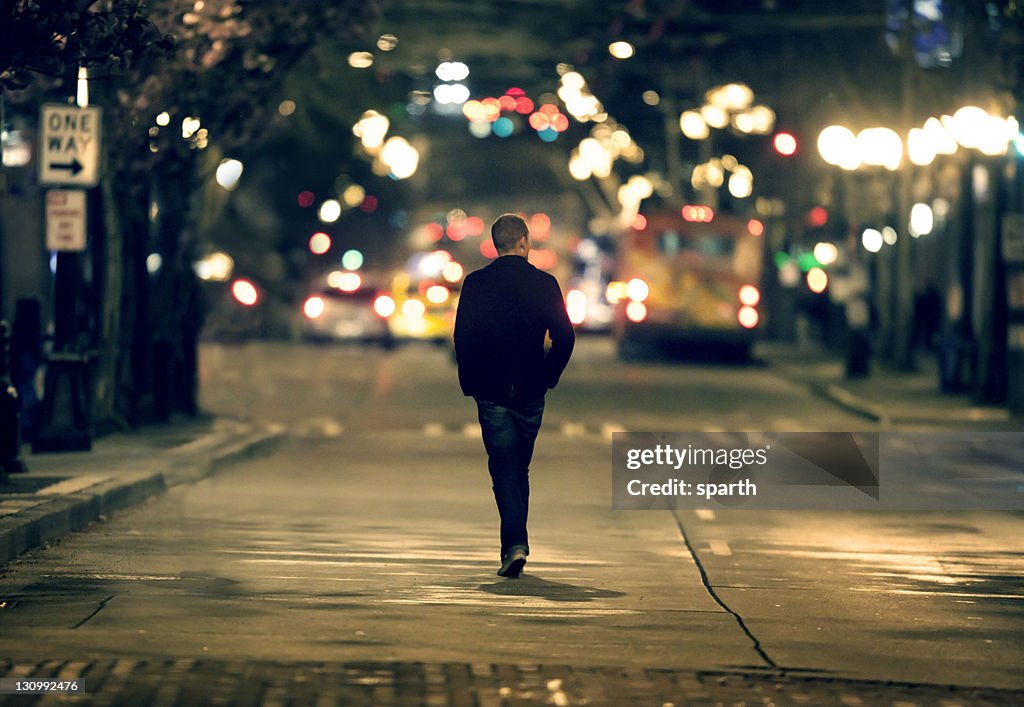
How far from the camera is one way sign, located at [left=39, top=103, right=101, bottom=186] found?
1786 cm

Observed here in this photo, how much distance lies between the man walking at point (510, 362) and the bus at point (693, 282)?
3233 centimetres

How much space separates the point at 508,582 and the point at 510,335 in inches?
53.6

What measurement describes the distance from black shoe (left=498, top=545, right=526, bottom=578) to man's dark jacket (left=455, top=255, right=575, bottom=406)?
2.65 feet

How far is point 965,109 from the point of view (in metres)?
28.3

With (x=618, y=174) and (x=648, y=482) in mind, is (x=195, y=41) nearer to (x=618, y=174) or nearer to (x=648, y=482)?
(x=648, y=482)

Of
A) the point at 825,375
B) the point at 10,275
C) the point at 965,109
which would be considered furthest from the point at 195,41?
the point at 825,375

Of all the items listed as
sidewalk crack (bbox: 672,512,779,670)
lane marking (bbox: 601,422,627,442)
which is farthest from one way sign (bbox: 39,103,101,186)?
lane marking (bbox: 601,422,627,442)

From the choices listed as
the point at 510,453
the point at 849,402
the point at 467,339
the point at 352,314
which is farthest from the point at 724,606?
the point at 352,314

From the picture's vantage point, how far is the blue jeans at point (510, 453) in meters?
11.7

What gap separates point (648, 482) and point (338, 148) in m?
36.4

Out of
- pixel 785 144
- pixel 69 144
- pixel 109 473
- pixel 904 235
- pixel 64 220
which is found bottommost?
pixel 109 473

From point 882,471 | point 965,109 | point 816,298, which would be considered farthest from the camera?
point 816,298

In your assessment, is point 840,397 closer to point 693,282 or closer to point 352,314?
point 693,282

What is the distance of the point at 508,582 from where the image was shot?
11688 millimetres
